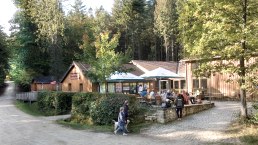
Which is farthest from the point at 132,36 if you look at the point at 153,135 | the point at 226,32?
the point at 226,32

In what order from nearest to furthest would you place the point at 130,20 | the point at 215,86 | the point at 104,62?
the point at 104,62 → the point at 215,86 → the point at 130,20

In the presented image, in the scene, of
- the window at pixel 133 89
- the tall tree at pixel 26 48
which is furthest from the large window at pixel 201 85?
the tall tree at pixel 26 48

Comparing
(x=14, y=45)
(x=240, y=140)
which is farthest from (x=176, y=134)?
(x=14, y=45)

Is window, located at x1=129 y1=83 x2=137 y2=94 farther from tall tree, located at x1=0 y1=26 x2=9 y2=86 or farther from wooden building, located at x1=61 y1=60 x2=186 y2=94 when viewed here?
tall tree, located at x1=0 y1=26 x2=9 y2=86

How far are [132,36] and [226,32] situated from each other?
4898cm

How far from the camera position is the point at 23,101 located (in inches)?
1724

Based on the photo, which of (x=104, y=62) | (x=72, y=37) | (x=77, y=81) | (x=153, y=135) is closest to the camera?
(x=153, y=135)

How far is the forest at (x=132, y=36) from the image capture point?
16.4m

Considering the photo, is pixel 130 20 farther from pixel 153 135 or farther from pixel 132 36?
pixel 153 135

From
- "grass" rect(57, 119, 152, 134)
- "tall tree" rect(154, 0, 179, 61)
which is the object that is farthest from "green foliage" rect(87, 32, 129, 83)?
"tall tree" rect(154, 0, 179, 61)

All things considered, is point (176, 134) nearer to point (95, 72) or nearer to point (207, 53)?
point (207, 53)

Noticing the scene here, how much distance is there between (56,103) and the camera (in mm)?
29906

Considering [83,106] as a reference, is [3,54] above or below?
above

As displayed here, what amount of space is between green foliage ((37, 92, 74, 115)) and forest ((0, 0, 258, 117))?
3.61 m
